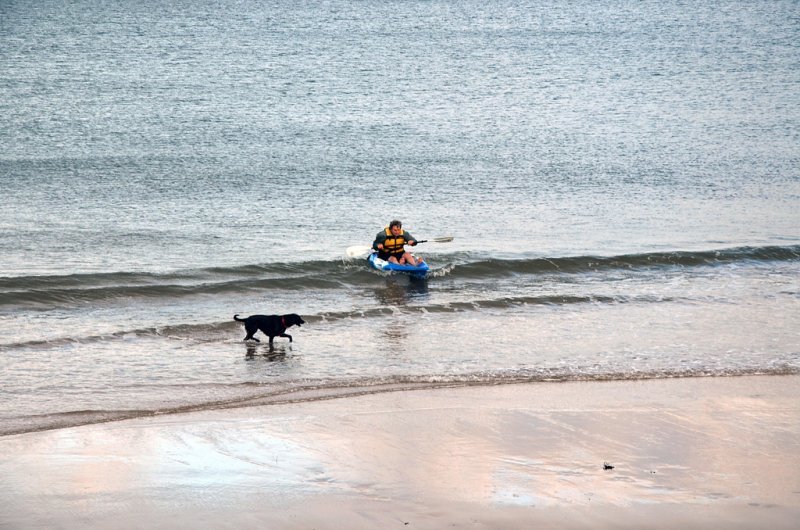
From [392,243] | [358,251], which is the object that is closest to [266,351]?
[392,243]

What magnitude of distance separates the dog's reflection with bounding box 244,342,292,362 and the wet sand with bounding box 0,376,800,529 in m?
2.79

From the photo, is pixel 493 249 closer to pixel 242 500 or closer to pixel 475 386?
pixel 475 386

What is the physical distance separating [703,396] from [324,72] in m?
42.2

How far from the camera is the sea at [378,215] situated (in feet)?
54.7

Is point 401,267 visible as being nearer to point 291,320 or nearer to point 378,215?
point 291,320

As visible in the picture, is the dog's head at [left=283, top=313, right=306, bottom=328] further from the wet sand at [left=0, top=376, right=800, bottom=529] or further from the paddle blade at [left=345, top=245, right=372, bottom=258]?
the paddle blade at [left=345, top=245, right=372, bottom=258]

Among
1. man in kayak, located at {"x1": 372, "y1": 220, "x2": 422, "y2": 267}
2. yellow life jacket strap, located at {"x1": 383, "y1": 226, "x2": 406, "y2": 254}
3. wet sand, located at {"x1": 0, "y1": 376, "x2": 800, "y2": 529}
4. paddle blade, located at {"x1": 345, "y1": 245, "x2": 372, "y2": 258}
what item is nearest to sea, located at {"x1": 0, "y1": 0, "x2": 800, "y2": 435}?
paddle blade, located at {"x1": 345, "y1": 245, "x2": 372, "y2": 258}

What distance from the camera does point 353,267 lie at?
2392 cm

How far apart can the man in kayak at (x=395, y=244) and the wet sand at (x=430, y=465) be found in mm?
8782

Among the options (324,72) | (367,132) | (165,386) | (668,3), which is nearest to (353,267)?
(165,386)

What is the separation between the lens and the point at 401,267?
2281cm

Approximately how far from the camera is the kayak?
900 inches

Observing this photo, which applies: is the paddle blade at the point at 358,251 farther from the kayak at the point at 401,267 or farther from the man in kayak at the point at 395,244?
the man in kayak at the point at 395,244

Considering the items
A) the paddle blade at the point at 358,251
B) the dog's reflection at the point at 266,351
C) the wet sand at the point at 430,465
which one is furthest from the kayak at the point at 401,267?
the wet sand at the point at 430,465
